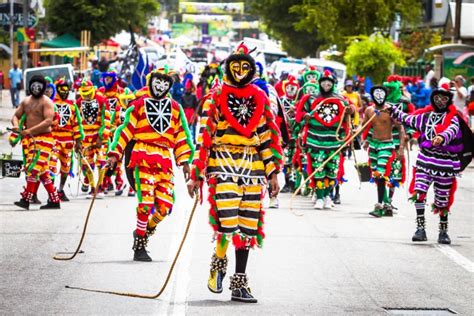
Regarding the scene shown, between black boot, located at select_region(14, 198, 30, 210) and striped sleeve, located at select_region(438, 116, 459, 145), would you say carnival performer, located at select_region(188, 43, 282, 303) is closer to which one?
striped sleeve, located at select_region(438, 116, 459, 145)

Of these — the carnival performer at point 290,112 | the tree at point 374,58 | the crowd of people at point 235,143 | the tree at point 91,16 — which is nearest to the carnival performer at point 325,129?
the crowd of people at point 235,143

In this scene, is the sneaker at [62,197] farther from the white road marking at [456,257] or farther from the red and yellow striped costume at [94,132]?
the white road marking at [456,257]

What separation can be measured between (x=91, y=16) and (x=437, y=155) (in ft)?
163

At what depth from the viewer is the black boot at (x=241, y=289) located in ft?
33.3

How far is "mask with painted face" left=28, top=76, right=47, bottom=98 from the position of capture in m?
17.0

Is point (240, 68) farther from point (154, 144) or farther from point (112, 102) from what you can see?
point (112, 102)

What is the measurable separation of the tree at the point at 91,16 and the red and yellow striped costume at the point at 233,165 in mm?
52785

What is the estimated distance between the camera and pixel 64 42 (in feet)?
207

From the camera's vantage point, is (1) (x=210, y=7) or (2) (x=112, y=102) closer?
(2) (x=112, y=102)

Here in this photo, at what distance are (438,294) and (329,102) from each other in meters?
7.64

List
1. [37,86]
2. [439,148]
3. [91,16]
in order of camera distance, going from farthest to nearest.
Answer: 1. [91,16]
2. [37,86]
3. [439,148]

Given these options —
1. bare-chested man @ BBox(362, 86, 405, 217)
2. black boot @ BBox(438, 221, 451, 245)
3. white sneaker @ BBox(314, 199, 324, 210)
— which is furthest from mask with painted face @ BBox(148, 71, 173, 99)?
white sneaker @ BBox(314, 199, 324, 210)

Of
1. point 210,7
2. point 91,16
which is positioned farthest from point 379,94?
point 210,7

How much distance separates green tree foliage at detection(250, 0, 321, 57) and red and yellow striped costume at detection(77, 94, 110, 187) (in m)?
49.1
